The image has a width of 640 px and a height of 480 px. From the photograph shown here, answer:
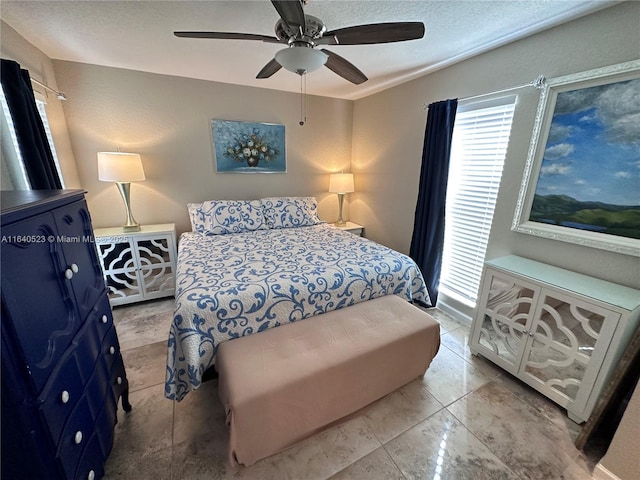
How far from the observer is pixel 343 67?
1.76 meters

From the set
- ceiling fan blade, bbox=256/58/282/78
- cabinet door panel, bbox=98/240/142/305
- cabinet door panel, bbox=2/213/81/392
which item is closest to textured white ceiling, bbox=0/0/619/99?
ceiling fan blade, bbox=256/58/282/78

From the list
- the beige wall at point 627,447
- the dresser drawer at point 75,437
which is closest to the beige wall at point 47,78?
the dresser drawer at point 75,437

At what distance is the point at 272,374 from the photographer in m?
1.26

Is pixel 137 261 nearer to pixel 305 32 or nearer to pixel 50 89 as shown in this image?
pixel 50 89

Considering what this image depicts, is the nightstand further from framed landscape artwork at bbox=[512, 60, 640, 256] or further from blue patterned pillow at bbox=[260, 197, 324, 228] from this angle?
framed landscape artwork at bbox=[512, 60, 640, 256]

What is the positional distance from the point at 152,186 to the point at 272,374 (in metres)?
2.64

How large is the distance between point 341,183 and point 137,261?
2538 mm

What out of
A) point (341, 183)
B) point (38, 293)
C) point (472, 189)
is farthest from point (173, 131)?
point (472, 189)

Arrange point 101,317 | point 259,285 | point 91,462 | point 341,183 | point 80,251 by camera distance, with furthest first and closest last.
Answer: point 341,183
point 259,285
point 101,317
point 80,251
point 91,462

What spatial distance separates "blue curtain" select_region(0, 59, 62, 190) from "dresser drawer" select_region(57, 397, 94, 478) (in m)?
1.71

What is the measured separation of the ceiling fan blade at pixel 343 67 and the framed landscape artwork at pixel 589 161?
1271mm

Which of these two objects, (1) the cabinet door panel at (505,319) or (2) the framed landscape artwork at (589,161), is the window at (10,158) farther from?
(2) the framed landscape artwork at (589,161)

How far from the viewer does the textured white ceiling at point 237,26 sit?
5.02 feet

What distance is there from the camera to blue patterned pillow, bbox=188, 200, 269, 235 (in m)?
2.79
